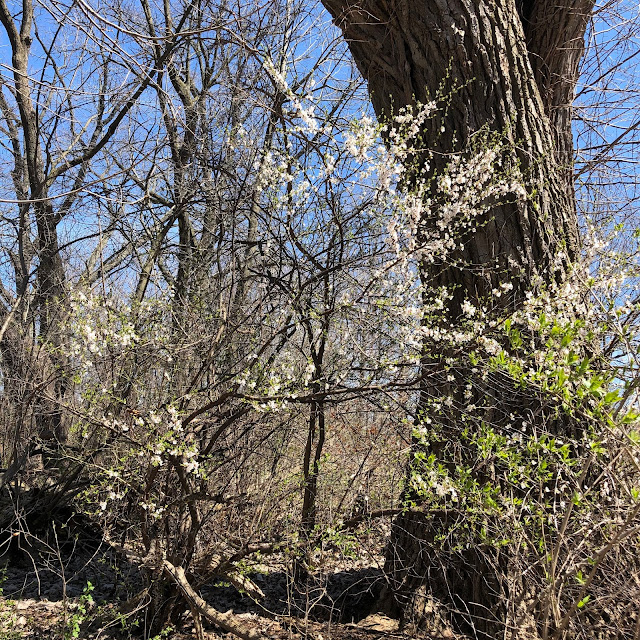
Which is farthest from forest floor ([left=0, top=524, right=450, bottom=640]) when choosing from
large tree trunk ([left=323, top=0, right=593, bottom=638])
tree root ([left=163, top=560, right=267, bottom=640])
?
large tree trunk ([left=323, top=0, right=593, bottom=638])

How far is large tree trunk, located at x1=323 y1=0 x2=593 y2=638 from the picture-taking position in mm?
3449

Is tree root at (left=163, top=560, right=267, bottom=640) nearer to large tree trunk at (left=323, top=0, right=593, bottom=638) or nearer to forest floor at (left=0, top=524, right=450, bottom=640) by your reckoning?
forest floor at (left=0, top=524, right=450, bottom=640)

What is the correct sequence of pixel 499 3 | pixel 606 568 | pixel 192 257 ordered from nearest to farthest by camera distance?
pixel 606 568 → pixel 499 3 → pixel 192 257

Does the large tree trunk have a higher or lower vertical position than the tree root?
higher

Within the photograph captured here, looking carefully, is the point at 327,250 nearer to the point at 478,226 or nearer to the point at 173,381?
the point at 478,226

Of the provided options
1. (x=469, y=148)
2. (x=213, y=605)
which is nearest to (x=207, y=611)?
(x=213, y=605)

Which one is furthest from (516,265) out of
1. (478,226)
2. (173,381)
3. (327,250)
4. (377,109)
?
(173,381)

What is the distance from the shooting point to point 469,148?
362cm

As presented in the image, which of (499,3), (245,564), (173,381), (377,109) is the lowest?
(245,564)

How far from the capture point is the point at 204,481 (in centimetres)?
344

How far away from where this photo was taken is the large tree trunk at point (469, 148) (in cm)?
345

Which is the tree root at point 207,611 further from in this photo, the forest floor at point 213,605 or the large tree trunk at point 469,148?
the large tree trunk at point 469,148

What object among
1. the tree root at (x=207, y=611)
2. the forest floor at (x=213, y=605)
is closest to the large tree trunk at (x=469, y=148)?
the forest floor at (x=213, y=605)

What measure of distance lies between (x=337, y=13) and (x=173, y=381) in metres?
2.88
